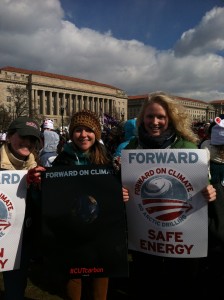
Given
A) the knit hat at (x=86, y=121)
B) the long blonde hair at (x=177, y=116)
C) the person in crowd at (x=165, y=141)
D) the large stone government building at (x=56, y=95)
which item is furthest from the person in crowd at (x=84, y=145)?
the large stone government building at (x=56, y=95)

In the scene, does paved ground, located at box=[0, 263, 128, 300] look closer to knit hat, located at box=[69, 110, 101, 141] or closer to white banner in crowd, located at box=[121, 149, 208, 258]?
white banner in crowd, located at box=[121, 149, 208, 258]

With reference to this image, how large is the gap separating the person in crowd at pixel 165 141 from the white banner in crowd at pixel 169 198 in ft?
0.41

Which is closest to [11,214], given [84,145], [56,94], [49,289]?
[84,145]

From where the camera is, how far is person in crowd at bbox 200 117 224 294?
2.81 m

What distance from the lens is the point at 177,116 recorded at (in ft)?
9.90

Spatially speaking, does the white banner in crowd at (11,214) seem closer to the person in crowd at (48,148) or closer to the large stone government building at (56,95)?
the person in crowd at (48,148)

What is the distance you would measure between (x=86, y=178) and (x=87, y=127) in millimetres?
581

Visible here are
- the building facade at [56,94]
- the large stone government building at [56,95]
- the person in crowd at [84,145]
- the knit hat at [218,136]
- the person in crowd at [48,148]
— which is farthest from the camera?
the building facade at [56,94]

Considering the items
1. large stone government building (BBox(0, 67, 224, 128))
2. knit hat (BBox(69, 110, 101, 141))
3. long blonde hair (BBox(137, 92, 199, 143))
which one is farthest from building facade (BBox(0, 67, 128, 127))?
long blonde hair (BBox(137, 92, 199, 143))

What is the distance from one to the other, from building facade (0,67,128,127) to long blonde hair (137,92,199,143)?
8576cm

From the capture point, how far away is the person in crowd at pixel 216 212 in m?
2.81

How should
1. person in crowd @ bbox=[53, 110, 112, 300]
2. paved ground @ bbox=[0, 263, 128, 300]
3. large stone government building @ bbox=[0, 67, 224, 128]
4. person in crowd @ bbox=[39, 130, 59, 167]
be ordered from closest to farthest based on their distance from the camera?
person in crowd @ bbox=[53, 110, 112, 300]
paved ground @ bbox=[0, 263, 128, 300]
person in crowd @ bbox=[39, 130, 59, 167]
large stone government building @ bbox=[0, 67, 224, 128]

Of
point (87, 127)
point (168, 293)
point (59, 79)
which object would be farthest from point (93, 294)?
point (59, 79)

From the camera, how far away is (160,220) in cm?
287
